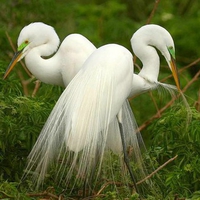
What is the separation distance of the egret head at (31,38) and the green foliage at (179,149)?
34.2 inches

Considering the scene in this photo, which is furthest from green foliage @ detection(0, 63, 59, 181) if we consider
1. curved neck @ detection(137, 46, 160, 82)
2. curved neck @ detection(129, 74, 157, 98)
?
curved neck @ detection(137, 46, 160, 82)

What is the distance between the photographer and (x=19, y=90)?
215 inches

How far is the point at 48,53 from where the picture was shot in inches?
216

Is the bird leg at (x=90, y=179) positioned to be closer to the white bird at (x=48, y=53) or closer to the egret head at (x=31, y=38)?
the white bird at (x=48, y=53)

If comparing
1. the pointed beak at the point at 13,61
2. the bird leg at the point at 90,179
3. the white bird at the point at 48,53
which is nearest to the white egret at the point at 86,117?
the bird leg at the point at 90,179

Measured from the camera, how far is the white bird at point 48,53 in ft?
17.6

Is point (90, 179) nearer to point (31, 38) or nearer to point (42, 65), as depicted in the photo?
point (42, 65)

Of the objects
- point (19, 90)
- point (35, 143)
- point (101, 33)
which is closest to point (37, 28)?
point (19, 90)

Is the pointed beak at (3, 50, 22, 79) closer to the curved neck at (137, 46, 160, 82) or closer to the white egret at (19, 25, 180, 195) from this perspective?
the white egret at (19, 25, 180, 195)

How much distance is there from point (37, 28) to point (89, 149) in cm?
97

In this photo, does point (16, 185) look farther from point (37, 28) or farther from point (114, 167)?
point (37, 28)

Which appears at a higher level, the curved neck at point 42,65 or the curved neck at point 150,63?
the curved neck at point 150,63

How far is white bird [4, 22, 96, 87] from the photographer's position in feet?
17.6

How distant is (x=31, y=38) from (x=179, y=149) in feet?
3.71
